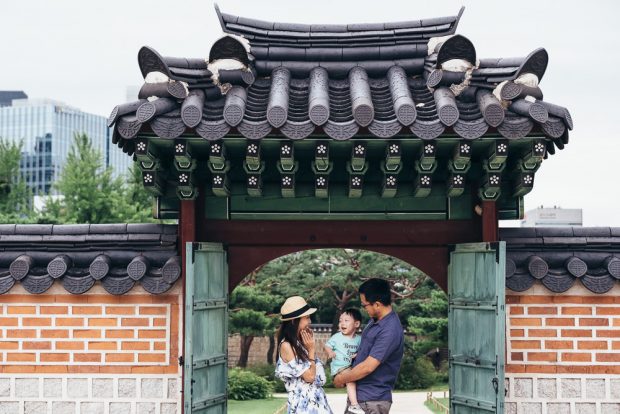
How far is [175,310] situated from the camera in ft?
22.1

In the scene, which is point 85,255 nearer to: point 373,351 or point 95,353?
point 95,353

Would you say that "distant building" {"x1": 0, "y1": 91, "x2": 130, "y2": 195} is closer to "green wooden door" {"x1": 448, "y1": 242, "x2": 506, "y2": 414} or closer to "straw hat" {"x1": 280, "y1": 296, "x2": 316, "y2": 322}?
"green wooden door" {"x1": 448, "y1": 242, "x2": 506, "y2": 414}

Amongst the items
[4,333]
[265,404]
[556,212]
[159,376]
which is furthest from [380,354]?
[556,212]

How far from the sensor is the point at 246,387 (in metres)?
22.7

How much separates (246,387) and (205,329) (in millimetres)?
16892

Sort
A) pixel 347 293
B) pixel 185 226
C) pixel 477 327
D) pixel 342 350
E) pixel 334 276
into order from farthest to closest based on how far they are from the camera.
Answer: pixel 347 293
pixel 334 276
pixel 185 226
pixel 477 327
pixel 342 350

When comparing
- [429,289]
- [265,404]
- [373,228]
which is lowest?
[265,404]

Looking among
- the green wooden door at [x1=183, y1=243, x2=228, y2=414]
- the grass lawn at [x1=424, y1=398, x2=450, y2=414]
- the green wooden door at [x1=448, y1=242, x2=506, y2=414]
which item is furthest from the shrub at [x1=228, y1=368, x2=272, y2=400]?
the green wooden door at [x1=448, y1=242, x2=506, y2=414]

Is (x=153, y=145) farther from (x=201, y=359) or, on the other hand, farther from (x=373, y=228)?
(x=373, y=228)

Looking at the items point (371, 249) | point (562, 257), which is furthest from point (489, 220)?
point (371, 249)

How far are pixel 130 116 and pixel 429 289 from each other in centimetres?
2140

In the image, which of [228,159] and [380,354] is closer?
[380,354]

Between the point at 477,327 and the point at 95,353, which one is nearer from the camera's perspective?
the point at 477,327

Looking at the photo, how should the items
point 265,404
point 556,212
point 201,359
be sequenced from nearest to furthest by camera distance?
1. point 201,359
2. point 265,404
3. point 556,212
